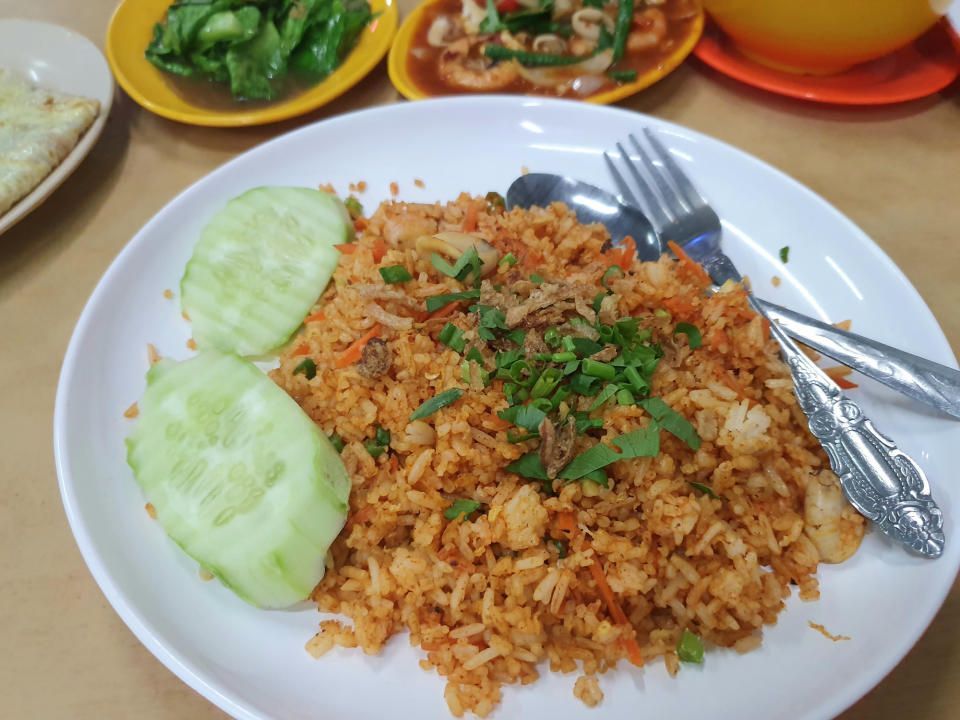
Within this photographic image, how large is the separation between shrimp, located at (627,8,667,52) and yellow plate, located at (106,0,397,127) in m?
1.31

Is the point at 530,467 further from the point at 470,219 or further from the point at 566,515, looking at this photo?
the point at 470,219

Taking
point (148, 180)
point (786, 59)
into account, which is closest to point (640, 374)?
point (786, 59)

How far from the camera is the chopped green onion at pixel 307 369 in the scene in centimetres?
211

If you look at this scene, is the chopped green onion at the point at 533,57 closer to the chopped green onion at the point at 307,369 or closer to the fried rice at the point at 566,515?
the fried rice at the point at 566,515

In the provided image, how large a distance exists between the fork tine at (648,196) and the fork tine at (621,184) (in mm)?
38

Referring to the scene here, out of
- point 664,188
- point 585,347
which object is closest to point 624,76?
point 664,188

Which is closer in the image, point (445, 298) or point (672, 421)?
point (672, 421)

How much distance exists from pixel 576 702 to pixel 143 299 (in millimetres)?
2065

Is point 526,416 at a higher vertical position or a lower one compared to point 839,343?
lower

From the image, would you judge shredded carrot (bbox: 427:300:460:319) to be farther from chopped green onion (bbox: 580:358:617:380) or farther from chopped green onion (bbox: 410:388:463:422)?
chopped green onion (bbox: 580:358:617:380)

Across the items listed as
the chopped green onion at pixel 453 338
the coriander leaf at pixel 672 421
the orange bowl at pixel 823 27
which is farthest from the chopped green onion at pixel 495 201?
the orange bowl at pixel 823 27

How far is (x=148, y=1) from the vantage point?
366 cm

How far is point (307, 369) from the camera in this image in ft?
6.93

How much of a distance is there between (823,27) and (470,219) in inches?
70.6
